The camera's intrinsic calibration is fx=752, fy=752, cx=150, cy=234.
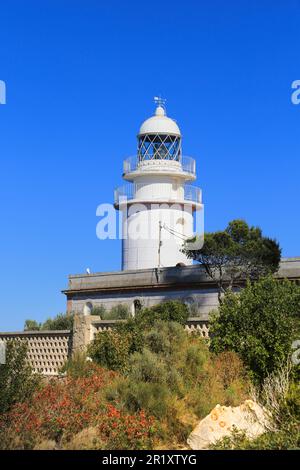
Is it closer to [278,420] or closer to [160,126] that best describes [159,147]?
[160,126]

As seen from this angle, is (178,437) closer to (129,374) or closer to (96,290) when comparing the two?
(129,374)

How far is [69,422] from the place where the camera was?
1038cm

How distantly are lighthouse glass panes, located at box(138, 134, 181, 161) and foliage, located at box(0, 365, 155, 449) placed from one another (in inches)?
977

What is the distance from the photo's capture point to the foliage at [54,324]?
92.9 ft

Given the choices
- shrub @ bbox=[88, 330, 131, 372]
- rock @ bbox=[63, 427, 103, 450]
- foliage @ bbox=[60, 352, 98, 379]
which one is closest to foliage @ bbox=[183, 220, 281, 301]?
shrub @ bbox=[88, 330, 131, 372]

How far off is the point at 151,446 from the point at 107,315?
859 inches

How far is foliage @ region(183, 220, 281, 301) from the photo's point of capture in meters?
29.3

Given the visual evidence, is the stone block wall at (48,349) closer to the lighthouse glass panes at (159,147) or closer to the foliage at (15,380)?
the foliage at (15,380)

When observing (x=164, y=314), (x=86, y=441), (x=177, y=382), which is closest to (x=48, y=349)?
(x=164, y=314)

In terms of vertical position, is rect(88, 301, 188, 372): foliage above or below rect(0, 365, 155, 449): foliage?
above

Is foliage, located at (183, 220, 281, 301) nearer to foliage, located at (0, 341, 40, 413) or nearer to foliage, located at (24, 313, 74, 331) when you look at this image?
foliage, located at (24, 313, 74, 331)

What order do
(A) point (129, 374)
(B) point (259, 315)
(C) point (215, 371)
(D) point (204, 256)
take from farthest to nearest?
(D) point (204, 256) → (B) point (259, 315) → (C) point (215, 371) → (A) point (129, 374)

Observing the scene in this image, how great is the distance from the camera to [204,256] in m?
30.5
